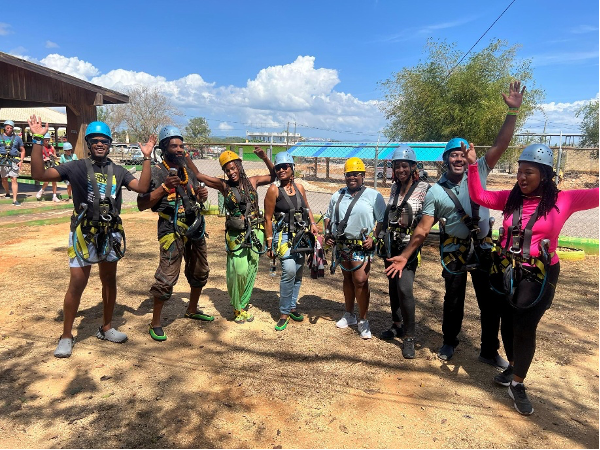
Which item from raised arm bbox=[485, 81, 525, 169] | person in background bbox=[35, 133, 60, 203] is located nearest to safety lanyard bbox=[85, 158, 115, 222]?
raised arm bbox=[485, 81, 525, 169]

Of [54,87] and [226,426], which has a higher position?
[54,87]

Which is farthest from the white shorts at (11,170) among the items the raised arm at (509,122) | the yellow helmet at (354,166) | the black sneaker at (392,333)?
the raised arm at (509,122)

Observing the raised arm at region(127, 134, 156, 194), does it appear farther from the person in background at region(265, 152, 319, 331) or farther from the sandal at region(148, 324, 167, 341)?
the sandal at region(148, 324, 167, 341)

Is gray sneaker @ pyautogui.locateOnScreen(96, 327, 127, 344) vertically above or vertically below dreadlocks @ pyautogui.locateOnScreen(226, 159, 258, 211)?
below

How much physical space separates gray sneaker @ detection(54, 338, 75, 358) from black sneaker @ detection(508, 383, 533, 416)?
3902 millimetres

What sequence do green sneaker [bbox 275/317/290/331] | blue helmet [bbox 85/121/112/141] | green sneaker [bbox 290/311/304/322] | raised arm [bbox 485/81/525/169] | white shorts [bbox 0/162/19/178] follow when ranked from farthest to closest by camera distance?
white shorts [bbox 0/162/19/178]
green sneaker [bbox 290/311/304/322]
green sneaker [bbox 275/317/290/331]
blue helmet [bbox 85/121/112/141]
raised arm [bbox 485/81/525/169]

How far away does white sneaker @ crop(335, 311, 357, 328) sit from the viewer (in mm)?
4691

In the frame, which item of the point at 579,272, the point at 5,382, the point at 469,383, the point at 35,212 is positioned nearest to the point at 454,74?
the point at 579,272

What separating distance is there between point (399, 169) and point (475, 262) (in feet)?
3.71

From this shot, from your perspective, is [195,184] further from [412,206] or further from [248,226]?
[412,206]

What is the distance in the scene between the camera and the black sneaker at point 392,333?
14.4 ft

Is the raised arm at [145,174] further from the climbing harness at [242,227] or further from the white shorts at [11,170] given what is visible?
the white shorts at [11,170]

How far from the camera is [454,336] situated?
158 inches

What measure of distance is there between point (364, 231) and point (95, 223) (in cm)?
258
